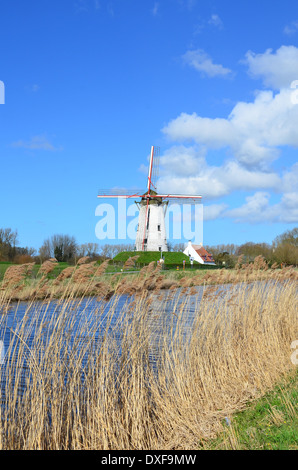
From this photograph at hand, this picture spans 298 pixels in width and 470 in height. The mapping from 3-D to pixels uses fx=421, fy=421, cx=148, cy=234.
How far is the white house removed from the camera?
179 feet

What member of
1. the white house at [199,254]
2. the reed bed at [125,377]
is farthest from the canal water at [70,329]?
the white house at [199,254]

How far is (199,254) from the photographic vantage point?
55.3m

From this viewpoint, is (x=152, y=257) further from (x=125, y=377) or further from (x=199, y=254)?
(x=125, y=377)

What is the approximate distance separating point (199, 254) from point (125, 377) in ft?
168

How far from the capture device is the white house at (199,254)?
54656mm

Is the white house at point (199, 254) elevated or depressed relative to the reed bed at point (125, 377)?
elevated

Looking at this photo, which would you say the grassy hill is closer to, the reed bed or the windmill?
the windmill

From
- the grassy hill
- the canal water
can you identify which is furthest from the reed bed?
the grassy hill

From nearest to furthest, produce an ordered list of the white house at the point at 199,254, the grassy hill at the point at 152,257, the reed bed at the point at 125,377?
the reed bed at the point at 125,377, the grassy hill at the point at 152,257, the white house at the point at 199,254

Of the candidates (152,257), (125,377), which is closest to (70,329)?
(125,377)

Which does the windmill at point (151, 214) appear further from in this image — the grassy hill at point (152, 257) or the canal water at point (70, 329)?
the canal water at point (70, 329)

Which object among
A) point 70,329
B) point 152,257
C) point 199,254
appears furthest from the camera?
point 199,254

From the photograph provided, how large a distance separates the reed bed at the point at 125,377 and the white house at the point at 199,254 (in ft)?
157

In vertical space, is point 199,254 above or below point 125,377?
above
